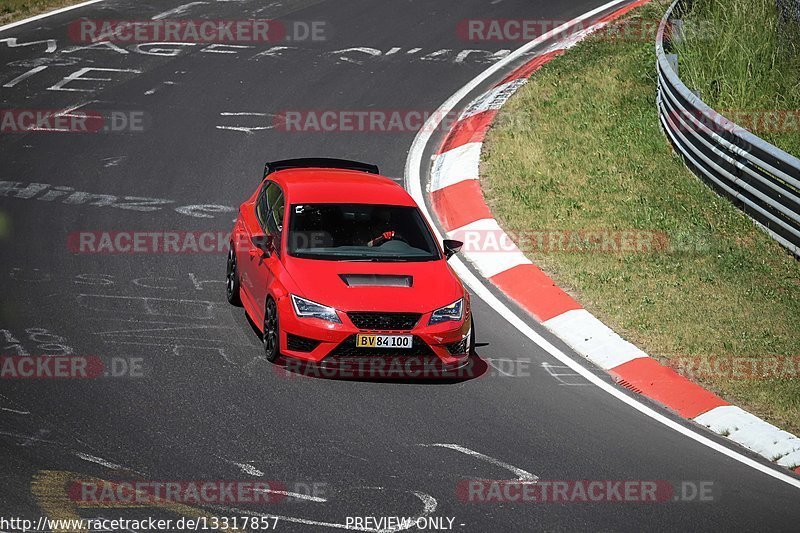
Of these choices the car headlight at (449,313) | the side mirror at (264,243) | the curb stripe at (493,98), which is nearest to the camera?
the car headlight at (449,313)

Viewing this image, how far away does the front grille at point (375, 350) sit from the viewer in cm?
1013

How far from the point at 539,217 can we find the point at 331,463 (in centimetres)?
676

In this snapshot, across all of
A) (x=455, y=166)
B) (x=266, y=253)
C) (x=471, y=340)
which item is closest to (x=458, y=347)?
(x=471, y=340)

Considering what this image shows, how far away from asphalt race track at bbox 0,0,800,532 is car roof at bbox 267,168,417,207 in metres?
1.41

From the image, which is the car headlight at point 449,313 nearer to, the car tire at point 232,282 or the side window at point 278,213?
the side window at point 278,213

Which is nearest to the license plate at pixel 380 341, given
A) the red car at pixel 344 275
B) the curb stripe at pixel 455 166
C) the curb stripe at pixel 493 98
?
the red car at pixel 344 275

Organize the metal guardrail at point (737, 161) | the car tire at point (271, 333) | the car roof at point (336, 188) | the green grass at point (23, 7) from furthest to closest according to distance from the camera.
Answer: the green grass at point (23, 7), the metal guardrail at point (737, 161), the car roof at point (336, 188), the car tire at point (271, 333)

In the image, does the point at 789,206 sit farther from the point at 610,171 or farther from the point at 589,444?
the point at 589,444

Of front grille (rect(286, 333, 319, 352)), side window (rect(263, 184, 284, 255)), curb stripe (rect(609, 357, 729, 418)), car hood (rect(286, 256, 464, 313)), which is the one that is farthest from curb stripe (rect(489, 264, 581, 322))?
front grille (rect(286, 333, 319, 352))

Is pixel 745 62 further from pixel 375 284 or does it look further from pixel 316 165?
pixel 375 284

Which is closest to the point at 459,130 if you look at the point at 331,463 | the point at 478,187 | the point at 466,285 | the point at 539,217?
the point at 478,187

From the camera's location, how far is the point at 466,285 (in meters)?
13.0

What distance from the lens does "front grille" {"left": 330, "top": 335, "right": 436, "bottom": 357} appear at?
1013cm

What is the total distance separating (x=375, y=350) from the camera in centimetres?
1017
